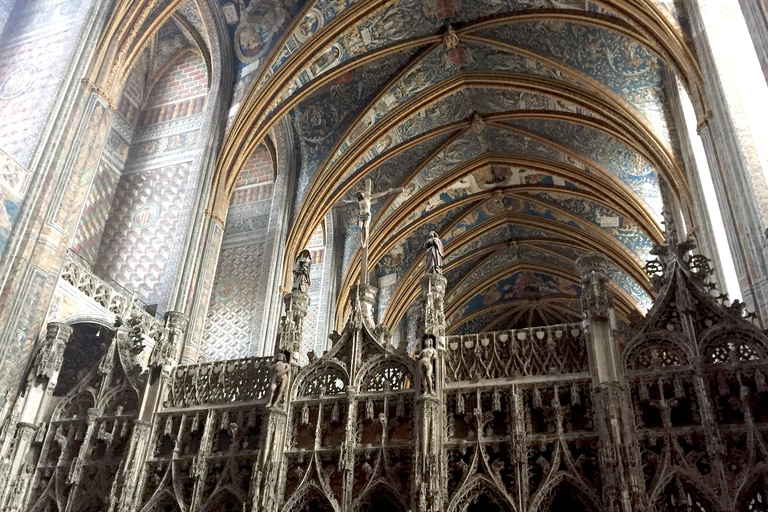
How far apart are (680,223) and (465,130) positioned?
21.8ft

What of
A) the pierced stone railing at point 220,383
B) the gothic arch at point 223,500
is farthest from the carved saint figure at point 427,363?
the gothic arch at point 223,500

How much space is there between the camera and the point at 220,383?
32.6 feet

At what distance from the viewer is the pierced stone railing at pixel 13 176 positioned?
9.51m

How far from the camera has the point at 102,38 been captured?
1123 cm

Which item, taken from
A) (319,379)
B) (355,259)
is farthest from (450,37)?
(319,379)

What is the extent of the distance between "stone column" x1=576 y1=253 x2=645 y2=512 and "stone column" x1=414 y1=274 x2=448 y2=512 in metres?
1.84

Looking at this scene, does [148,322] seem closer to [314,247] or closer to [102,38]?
[102,38]

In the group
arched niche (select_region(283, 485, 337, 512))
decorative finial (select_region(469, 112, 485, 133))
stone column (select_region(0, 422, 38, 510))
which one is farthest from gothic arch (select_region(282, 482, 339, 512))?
decorative finial (select_region(469, 112, 485, 133))

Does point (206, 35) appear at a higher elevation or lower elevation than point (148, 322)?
higher

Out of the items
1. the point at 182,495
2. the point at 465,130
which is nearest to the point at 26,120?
the point at 182,495

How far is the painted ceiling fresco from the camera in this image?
15430mm

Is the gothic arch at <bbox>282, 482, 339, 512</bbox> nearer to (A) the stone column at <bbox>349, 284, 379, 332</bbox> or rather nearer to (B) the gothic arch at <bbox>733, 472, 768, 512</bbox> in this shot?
(A) the stone column at <bbox>349, 284, 379, 332</bbox>

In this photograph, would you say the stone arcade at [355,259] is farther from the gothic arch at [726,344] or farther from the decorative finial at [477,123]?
the decorative finial at [477,123]

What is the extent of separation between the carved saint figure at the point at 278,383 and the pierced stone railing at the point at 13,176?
14.3 feet
